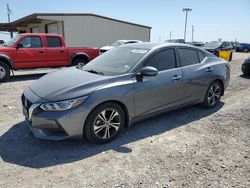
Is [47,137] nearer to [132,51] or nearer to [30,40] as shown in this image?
[132,51]

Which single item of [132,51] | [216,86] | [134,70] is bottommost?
[216,86]

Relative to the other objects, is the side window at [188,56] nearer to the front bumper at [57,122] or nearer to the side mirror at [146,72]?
the side mirror at [146,72]

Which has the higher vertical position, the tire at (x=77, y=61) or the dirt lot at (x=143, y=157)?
the tire at (x=77, y=61)

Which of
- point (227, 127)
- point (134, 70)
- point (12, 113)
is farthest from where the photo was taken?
point (12, 113)

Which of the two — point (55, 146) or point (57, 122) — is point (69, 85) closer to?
point (57, 122)

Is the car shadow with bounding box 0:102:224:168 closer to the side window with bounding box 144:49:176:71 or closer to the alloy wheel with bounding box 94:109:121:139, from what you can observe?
the alloy wheel with bounding box 94:109:121:139

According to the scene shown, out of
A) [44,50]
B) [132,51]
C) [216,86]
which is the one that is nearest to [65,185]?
[132,51]

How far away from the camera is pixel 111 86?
3.62 m

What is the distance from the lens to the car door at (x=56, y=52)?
389 inches

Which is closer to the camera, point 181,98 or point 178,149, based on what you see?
point 178,149

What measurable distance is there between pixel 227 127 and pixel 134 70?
2180mm

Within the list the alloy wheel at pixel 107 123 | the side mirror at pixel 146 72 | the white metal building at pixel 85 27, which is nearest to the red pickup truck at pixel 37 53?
the alloy wheel at pixel 107 123

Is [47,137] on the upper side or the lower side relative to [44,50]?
lower

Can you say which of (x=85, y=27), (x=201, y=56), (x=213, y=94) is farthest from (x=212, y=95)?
(x=85, y=27)
